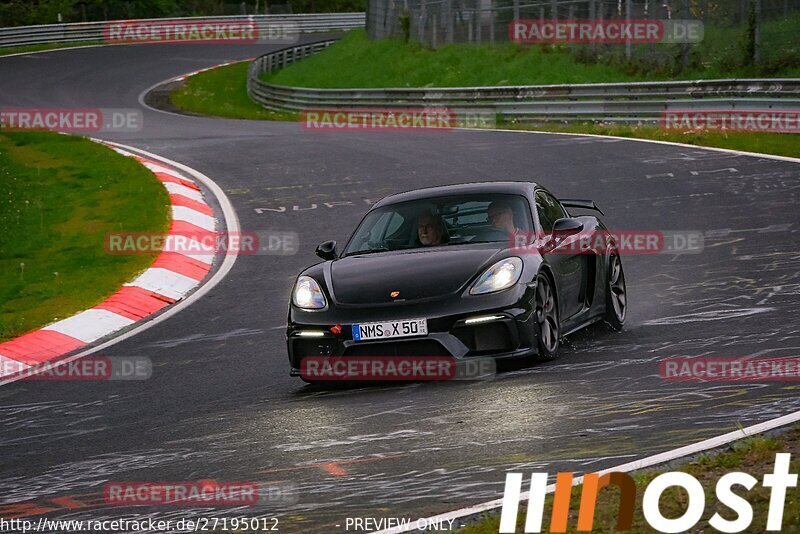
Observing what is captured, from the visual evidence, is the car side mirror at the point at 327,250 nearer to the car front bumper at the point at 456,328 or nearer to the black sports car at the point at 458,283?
the black sports car at the point at 458,283

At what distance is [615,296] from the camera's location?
420 inches

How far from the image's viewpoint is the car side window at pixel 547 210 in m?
10.2

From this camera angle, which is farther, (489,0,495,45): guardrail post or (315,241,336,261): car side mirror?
(489,0,495,45): guardrail post

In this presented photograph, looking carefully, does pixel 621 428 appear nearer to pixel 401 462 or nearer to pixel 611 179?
pixel 401 462

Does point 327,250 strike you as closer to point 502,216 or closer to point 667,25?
point 502,216

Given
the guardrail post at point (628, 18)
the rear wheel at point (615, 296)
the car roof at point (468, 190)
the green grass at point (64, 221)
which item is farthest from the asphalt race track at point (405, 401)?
the guardrail post at point (628, 18)

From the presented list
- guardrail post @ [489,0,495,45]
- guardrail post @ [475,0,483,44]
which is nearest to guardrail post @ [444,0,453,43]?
guardrail post @ [475,0,483,44]

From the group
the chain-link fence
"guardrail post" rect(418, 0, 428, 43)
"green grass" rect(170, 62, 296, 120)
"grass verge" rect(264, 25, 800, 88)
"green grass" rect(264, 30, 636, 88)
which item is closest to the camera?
the chain-link fence

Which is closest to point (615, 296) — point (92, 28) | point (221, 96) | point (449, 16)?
point (449, 16)

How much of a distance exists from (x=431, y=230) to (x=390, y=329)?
1.41 metres

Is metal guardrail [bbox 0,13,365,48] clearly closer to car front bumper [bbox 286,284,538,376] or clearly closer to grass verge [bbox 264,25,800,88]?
grass verge [bbox 264,25,800,88]

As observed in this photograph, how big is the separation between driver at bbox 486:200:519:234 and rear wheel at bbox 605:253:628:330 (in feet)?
3.68

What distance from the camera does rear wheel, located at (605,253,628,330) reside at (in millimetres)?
10539

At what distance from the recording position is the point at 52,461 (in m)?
7.50
